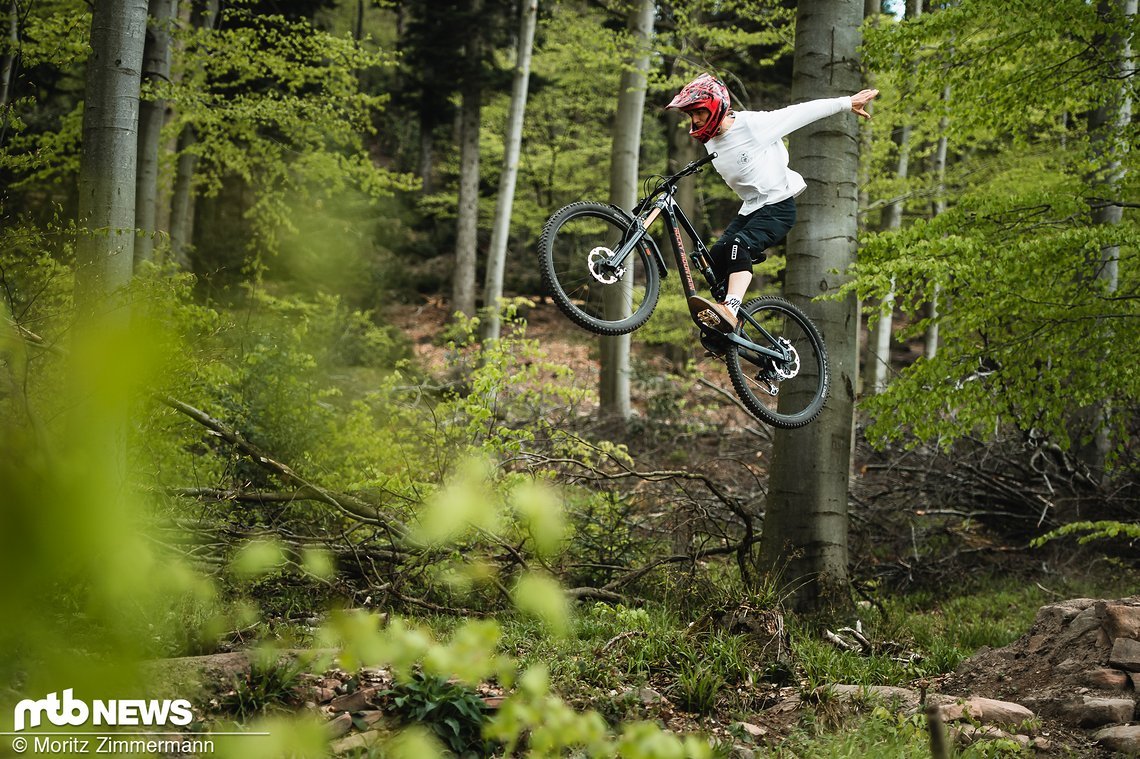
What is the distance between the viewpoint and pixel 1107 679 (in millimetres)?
5484

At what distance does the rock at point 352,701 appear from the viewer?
15.6ft

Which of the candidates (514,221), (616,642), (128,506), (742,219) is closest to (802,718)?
(616,642)

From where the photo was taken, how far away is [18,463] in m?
1.08

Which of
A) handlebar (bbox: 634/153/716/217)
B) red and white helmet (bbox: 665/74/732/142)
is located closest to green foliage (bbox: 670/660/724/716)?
handlebar (bbox: 634/153/716/217)

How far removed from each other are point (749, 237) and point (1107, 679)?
141 inches

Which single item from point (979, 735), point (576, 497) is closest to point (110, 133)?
point (576, 497)

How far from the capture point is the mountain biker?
511 cm

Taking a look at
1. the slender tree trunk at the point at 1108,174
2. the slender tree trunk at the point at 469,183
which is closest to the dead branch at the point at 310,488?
the slender tree trunk at the point at 1108,174

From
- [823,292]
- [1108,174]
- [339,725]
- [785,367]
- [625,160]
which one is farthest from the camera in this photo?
[625,160]

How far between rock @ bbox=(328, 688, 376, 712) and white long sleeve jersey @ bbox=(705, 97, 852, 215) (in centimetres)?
373

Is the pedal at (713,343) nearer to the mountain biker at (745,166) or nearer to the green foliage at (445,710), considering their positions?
the mountain biker at (745,166)

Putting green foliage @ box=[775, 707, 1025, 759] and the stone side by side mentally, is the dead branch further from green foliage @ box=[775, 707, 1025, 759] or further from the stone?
the stone

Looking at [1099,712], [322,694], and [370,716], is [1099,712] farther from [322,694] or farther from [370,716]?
[322,694]

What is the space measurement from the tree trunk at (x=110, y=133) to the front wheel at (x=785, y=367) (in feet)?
14.1
